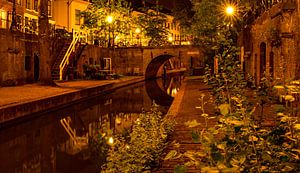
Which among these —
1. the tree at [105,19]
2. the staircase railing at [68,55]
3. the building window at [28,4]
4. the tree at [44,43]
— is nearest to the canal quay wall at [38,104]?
the tree at [44,43]

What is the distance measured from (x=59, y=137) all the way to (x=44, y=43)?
12643 millimetres

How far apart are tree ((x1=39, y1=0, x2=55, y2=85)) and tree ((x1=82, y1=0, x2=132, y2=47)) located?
17511mm

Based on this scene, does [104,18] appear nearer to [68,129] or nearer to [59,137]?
[68,129]

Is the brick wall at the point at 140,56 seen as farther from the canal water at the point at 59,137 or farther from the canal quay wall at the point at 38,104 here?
the canal water at the point at 59,137

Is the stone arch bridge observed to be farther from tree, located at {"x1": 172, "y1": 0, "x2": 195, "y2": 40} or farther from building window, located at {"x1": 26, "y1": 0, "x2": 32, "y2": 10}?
building window, located at {"x1": 26, "y1": 0, "x2": 32, "y2": 10}

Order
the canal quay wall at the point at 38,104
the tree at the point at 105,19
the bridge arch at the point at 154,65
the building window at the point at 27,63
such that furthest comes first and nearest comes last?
1. the bridge arch at the point at 154,65
2. the tree at the point at 105,19
3. the building window at the point at 27,63
4. the canal quay wall at the point at 38,104

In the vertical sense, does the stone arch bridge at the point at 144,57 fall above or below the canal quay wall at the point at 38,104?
above

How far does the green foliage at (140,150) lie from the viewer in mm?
6170

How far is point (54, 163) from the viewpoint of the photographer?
11.2 m

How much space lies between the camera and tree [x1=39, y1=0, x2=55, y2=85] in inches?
1006

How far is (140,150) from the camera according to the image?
23.3 feet

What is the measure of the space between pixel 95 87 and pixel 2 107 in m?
12.7

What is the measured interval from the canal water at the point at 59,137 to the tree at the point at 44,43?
399cm

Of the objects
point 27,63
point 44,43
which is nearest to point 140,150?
point 44,43
